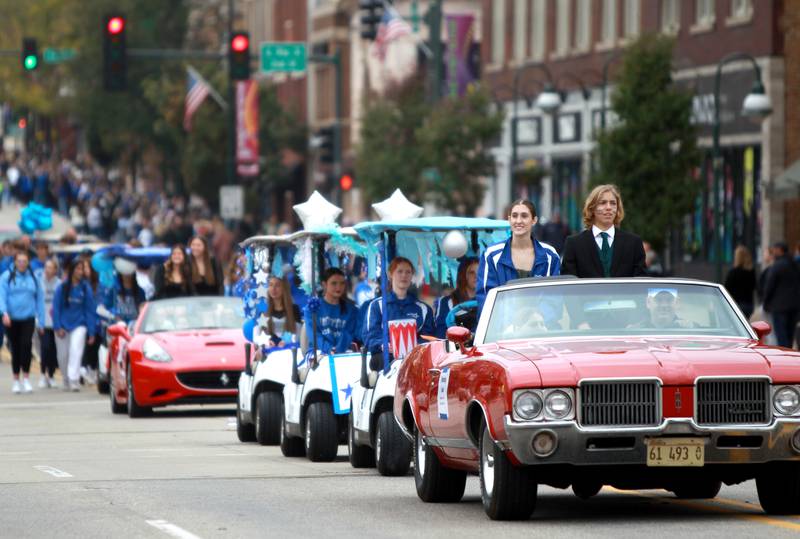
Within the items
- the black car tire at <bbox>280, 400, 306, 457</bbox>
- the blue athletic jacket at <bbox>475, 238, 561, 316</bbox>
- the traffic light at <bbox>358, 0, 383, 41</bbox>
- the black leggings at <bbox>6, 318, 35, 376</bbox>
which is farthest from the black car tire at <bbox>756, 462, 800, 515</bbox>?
the traffic light at <bbox>358, 0, 383, 41</bbox>

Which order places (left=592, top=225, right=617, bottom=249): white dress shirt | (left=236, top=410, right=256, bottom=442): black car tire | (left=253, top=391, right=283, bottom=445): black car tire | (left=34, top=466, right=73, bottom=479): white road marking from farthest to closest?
1. (left=236, top=410, right=256, bottom=442): black car tire
2. (left=253, top=391, right=283, bottom=445): black car tire
3. (left=34, top=466, right=73, bottom=479): white road marking
4. (left=592, top=225, right=617, bottom=249): white dress shirt

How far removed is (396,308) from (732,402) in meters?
5.07

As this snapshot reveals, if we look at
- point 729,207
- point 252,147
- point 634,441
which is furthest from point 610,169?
point 634,441

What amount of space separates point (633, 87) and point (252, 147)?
25.3m

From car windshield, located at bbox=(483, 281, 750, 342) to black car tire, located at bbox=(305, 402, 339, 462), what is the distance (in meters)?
4.81

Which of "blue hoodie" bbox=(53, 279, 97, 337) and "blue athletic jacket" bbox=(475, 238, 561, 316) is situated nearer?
"blue athletic jacket" bbox=(475, 238, 561, 316)

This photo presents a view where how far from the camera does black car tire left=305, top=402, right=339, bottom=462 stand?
705 inches

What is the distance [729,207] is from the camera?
154 feet

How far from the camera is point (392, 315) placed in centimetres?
1677

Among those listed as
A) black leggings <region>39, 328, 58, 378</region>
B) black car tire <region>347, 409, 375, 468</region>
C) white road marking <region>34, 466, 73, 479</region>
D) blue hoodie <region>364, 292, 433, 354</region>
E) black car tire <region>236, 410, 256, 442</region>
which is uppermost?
blue hoodie <region>364, 292, 433, 354</region>

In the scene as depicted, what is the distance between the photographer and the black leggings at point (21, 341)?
2984cm

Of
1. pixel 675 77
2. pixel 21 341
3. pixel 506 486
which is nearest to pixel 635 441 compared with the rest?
pixel 506 486

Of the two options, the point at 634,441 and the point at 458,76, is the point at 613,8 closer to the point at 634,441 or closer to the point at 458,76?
the point at 458,76

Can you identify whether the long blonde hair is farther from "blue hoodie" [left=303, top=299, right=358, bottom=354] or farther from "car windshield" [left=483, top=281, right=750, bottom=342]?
"car windshield" [left=483, top=281, right=750, bottom=342]
